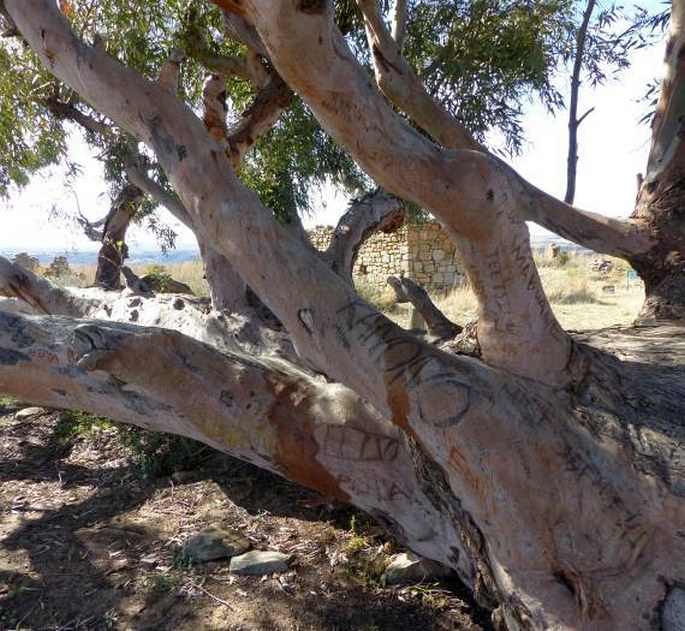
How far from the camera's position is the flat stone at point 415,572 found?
2934 millimetres

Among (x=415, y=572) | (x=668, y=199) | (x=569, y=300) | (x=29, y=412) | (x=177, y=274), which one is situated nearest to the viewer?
(x=415, y=572)

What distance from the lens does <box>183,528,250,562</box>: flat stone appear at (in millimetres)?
3100

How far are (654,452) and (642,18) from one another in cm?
507

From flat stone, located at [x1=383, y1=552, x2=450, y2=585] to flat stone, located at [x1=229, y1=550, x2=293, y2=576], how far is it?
490mm

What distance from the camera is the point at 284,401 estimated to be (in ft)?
9.20

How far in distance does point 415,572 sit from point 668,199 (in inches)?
107

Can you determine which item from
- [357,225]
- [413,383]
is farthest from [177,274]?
[413,383]

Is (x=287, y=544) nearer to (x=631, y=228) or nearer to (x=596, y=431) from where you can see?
(x=596, y=431)

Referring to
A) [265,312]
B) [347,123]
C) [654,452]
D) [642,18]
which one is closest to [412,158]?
[347,123]

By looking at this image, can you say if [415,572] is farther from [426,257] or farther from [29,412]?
[426,257]

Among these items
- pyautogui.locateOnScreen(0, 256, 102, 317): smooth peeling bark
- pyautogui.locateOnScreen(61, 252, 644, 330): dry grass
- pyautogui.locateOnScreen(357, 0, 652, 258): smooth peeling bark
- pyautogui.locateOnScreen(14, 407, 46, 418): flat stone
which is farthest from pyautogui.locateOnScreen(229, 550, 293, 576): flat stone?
pyautogui.locateOnScreen(61, 252, 644, 330): dry grass

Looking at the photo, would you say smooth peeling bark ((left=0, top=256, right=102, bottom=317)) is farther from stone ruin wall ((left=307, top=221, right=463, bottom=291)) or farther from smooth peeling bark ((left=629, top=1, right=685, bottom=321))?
stone ruin wall ((left=307, top=221, right=463, bottom=291))

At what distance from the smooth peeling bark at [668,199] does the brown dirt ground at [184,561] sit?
7.11 ft

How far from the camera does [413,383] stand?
7.27 feet
